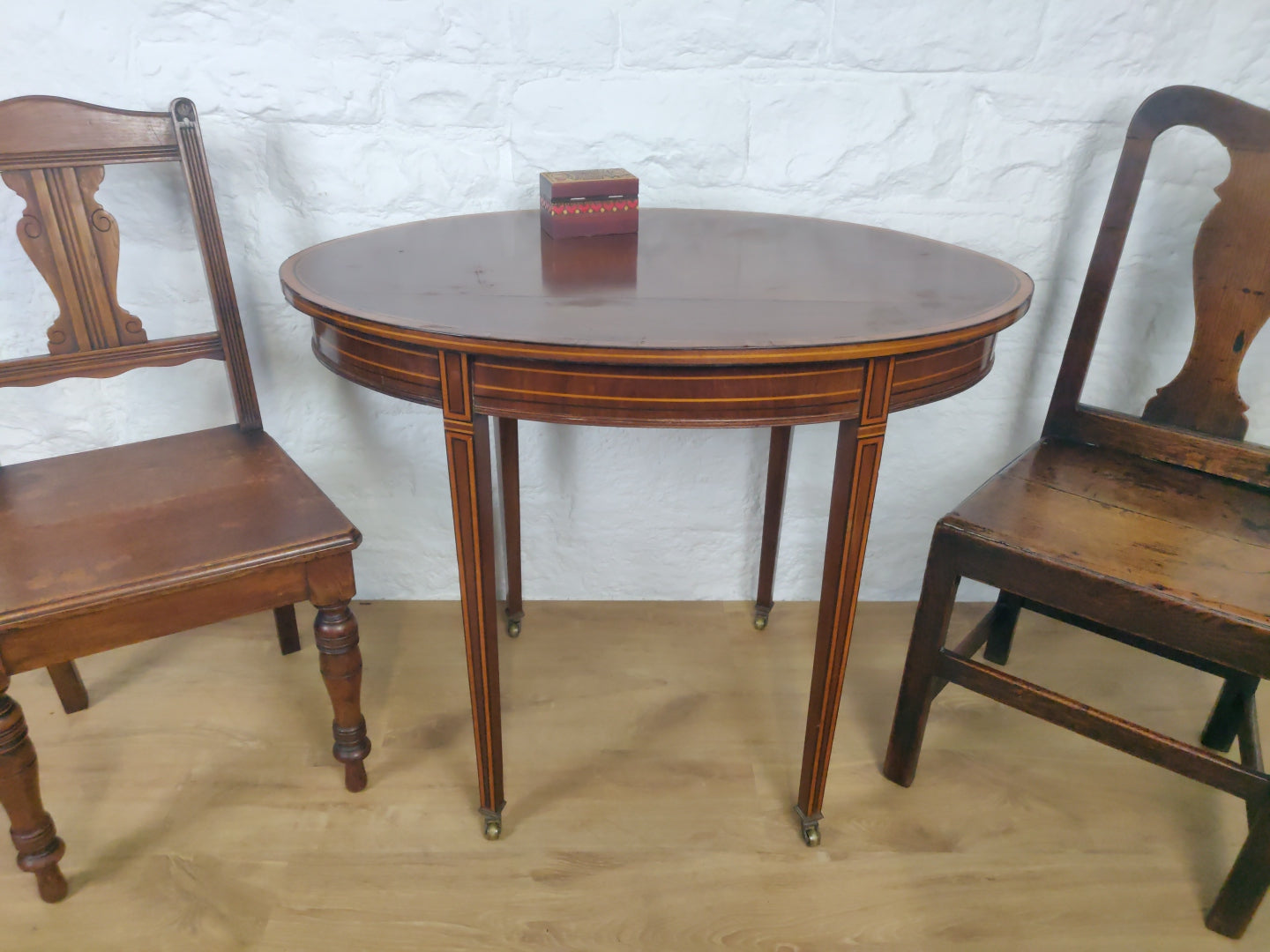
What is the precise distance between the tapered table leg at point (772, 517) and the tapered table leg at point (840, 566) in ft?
1.92

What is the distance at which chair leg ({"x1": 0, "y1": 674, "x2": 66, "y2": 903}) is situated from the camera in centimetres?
124

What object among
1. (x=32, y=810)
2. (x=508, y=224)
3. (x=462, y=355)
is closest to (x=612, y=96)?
(x=508, y=224)

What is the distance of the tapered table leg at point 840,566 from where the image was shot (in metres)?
1.13

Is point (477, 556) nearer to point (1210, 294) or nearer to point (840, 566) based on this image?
point (840, 566)

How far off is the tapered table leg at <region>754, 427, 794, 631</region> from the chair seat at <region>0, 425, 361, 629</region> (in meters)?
0.92

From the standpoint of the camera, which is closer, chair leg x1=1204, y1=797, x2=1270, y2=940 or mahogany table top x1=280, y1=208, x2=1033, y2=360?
mahogany table top x1=280, y1=208, x2=1033, y2=360

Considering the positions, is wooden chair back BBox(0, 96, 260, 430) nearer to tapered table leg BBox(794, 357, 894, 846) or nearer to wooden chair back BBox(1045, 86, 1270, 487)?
tapered table leg BBox(794, 357, 894, 846)

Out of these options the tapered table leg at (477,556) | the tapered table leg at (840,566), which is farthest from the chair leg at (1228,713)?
the tapered table leg at (477,556)

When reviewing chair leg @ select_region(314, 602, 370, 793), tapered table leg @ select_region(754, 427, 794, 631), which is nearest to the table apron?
chair leg @ select_region(314, 602, 370, 793)

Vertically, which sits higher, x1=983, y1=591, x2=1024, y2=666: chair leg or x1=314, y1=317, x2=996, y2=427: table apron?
x1=314, y1=317, x2=996, y2=427: table apron

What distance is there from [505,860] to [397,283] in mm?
947

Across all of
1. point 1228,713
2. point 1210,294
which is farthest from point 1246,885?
point 1210,294

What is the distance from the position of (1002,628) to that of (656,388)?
1204mm

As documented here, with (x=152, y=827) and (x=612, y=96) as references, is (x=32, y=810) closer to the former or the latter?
(x=152, y=827)
